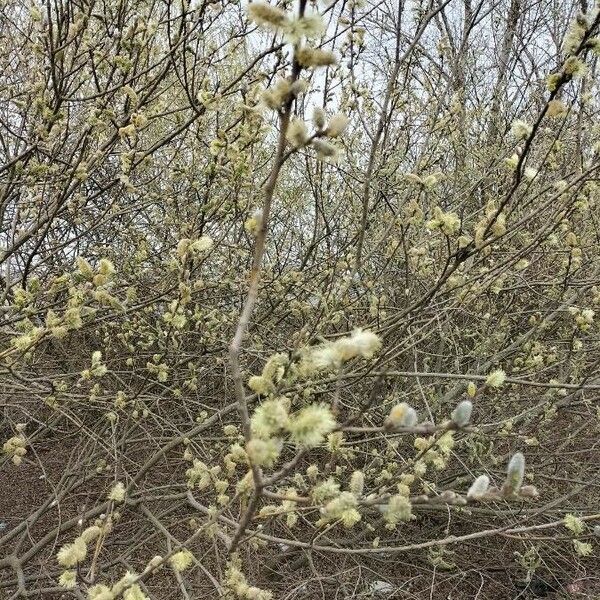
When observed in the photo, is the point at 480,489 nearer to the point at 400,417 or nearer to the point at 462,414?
the point at 462,414

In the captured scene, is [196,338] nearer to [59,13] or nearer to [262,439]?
[59,13]

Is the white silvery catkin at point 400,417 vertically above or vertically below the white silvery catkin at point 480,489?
above

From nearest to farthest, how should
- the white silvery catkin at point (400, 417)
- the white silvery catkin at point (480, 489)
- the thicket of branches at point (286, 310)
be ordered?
the white silvery catkin at point (400, 417) < the white silvery catkin at point (480, 489) < the thicket of branches at point (286, 310)

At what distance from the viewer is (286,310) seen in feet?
12.9

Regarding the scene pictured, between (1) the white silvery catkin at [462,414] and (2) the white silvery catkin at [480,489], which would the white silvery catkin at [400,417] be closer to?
(1) the white silvery catkin at [462,414]

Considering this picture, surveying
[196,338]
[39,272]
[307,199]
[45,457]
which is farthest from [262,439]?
[45,457]

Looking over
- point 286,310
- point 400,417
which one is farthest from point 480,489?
point 286,310

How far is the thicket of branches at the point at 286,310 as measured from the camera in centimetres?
176

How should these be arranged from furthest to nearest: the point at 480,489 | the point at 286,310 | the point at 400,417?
the point at 286,310 < the point at 480,489 < the point at 400,417

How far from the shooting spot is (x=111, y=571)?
12.1ft

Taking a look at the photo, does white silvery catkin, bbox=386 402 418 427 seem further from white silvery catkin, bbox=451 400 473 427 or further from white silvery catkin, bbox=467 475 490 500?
white silvery catkin, bbox=467 475 490 500

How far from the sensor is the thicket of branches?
176cm

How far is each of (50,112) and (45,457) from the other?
13.3ft

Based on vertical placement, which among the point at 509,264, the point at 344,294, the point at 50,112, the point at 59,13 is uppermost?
the point at 59,13
